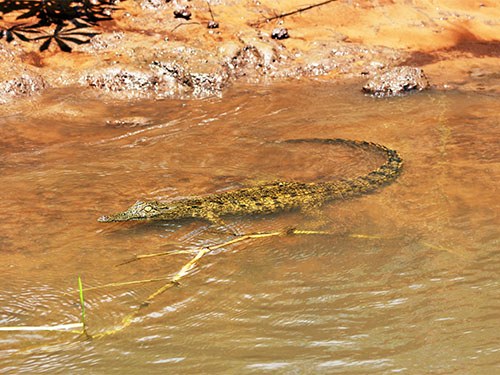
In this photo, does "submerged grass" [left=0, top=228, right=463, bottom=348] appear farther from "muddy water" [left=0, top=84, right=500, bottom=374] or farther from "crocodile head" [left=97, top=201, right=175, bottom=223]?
"crocodile head" [left=97, top=201, right=175, bottom=223]

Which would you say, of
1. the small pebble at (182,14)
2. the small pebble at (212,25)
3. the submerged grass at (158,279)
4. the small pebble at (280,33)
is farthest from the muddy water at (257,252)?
the small pebble at (182,14)

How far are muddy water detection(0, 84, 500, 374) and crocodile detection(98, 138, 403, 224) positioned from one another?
130 millimetres

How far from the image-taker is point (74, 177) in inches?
223

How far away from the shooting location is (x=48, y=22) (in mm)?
10391

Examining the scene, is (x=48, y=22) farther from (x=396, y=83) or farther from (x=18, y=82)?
(x=396, y=83)

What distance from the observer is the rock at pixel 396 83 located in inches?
348

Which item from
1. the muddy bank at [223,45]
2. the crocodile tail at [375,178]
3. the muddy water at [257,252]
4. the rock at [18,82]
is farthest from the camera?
the muddy bank at [223,45]

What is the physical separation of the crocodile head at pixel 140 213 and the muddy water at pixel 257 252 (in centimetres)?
12

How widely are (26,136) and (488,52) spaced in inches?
404

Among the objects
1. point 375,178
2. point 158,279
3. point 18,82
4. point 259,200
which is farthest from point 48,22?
point 158,279

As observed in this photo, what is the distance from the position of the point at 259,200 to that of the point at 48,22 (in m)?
8.11

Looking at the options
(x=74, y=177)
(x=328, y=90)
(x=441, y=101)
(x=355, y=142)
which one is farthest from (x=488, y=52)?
(x=74, y=177)

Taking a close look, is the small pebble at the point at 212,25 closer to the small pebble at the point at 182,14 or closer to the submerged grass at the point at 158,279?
the small pebble at the point at 182,14

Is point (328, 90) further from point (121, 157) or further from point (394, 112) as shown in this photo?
point (121, 157)
